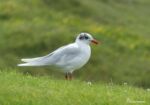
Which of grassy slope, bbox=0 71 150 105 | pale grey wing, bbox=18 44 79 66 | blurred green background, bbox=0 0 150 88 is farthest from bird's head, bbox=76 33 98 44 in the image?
blurred green background, bbox=0 0 150 88

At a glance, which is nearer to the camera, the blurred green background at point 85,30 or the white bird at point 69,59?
the white bird at point 69,59

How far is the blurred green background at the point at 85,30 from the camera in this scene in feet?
106

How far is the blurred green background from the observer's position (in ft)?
106

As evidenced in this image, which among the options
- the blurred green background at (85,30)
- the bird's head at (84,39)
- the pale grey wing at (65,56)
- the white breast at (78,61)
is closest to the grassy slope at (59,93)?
the white breast at (78,61)

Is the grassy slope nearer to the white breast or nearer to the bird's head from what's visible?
the white breast

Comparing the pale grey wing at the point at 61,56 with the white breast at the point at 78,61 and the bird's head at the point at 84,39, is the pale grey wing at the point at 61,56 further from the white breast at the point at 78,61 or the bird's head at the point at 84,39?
the bird's head at the point at 84,39

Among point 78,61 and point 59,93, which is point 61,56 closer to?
point 78,61

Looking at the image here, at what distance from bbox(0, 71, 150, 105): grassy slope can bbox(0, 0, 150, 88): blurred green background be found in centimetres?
1212

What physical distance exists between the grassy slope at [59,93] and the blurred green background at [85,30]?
1212 cm

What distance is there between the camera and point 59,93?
14344 millimetres

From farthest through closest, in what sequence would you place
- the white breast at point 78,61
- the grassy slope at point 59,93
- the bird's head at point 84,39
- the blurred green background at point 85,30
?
the blurred green background at point 85,30, the bird's head at point 84,39, the white breast at point 78,61, the grassy slope at point 59,93

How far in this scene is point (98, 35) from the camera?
3853 cm

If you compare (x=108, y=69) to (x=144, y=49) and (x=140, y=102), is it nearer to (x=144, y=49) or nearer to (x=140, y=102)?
(x=144, y=49)

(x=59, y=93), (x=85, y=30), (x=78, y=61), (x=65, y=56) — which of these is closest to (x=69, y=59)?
(x=65, y=56)
